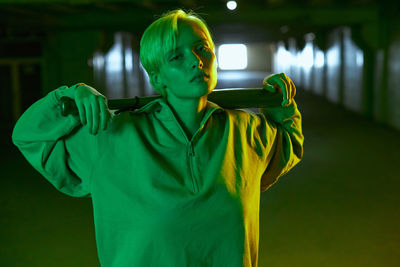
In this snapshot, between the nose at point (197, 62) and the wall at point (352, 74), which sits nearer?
the nose at point (197, 62)

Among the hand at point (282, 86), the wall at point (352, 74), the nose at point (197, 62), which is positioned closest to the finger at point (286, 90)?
the hand at point (282, 86)

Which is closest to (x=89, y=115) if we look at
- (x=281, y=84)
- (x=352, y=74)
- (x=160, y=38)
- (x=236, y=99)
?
(x=160, y=38)

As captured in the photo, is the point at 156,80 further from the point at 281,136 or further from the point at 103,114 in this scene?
the point at 281,136

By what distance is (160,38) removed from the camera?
116 cm

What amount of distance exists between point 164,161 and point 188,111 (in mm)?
150

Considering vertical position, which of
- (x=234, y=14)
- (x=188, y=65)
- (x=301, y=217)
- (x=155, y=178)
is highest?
(x=234, y=14)

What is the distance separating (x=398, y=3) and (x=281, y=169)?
379 inches

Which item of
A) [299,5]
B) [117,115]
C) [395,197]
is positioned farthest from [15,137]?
[299,5]

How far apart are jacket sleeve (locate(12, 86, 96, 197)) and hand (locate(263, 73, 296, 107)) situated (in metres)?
0.52

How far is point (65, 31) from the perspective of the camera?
10938 millimetres

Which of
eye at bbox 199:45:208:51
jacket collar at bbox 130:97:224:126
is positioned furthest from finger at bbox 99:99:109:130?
eye at bbox 199:45:208:51

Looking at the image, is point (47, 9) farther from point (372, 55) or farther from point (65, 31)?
point (372, 55)

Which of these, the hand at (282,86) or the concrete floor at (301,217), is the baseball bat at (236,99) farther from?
the concrete floor at (301,217)

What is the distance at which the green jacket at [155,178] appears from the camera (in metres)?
1.15
